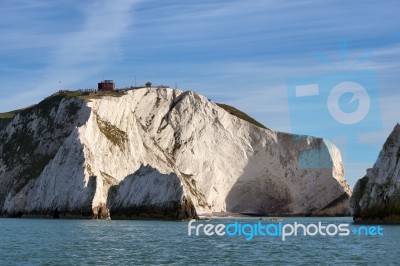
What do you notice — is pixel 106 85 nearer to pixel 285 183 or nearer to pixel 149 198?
pixel 285 183

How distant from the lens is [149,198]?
127500mm

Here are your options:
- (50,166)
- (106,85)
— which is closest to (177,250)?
(50,166)

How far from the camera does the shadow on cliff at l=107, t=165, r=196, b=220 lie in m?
123

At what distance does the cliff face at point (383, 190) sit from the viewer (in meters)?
94.2

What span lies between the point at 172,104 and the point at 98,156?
147ft

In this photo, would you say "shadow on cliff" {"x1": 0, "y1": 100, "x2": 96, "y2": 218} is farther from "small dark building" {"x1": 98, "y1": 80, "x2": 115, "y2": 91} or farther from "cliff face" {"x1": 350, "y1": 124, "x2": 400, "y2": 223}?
"cliff face" {"x1": 350, "y1": 124, "x2": 400, "y2": 223}

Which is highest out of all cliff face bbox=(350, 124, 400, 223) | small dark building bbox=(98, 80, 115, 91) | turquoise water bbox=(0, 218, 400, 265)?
small dark building bbox=(98, 80, 115, 91)

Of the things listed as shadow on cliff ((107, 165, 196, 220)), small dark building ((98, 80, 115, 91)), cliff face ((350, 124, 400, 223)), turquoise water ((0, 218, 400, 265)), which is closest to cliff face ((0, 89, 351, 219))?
shadow on cliff ((107, 165, 196, 220))

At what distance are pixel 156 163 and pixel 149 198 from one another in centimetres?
2988

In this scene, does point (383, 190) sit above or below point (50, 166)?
below

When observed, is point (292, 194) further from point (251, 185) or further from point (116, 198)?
point (116, 198)

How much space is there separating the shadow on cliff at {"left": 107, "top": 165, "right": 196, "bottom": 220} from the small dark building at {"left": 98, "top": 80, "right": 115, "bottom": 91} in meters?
50.0

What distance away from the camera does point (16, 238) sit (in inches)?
2803

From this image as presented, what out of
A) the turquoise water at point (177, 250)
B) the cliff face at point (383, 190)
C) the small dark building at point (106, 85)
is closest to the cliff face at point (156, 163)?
the small dark building at point (106, 85)
